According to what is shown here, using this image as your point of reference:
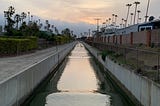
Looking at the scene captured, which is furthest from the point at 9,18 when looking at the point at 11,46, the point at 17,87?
the point at 17,87

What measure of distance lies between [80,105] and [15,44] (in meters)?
34.5

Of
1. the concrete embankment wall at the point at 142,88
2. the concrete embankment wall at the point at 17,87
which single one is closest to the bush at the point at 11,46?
the concrete embankment wall at the point at 17,87

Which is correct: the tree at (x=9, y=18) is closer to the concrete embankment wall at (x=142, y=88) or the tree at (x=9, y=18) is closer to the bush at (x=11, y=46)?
the bush at (x=11, y=46)

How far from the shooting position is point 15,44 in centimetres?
5228

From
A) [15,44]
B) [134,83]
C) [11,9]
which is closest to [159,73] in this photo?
[134,83]

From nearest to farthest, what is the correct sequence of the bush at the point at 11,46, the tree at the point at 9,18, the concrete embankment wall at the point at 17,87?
the concrete embankment wall at the point at 17,87 → the bush at the point at 11,46 → the tree at the point at 9,18

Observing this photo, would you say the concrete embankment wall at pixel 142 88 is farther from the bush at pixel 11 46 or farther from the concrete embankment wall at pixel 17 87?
the bush at pixel 11 46

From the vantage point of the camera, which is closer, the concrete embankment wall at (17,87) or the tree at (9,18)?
the concrete embankment wall at (17,87)

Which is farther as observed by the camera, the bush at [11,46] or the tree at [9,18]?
the tree at [9,18]

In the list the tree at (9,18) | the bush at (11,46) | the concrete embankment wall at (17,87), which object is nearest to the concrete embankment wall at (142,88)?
the concrete embankment wall at (17,87)

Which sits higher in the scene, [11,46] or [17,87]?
[11,46]

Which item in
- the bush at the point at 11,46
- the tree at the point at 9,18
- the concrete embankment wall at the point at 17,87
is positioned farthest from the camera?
the tree at the point at 9,18

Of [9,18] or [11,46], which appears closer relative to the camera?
[11,46]

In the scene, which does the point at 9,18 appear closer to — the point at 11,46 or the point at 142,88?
the point at 11,46
